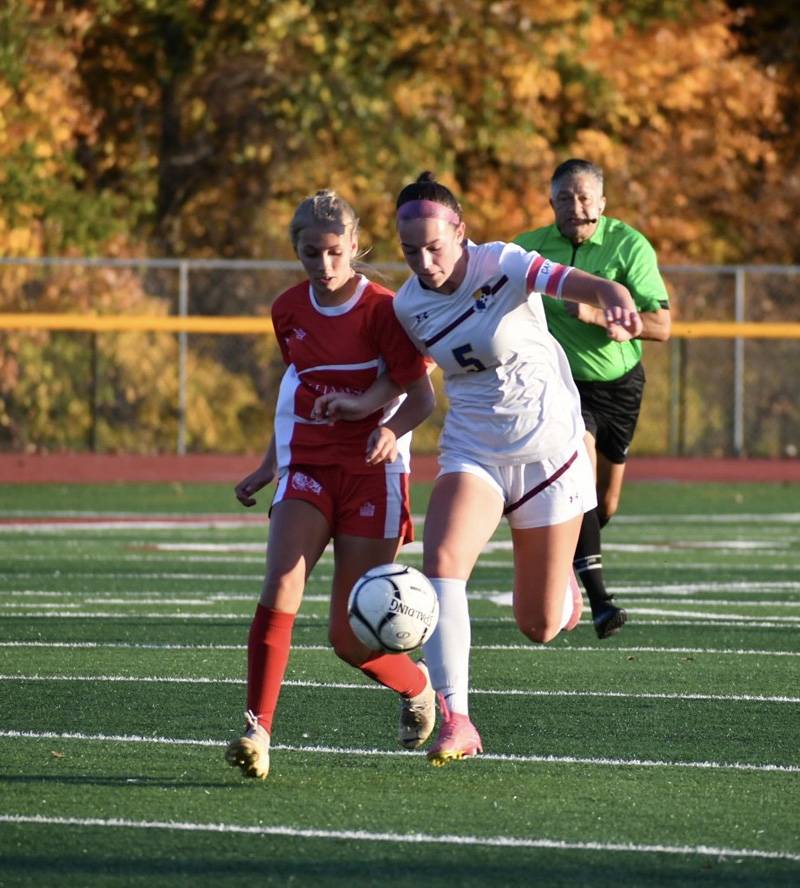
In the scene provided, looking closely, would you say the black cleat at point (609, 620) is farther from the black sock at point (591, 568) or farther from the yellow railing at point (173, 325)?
the yellow railing at point (173, 325)

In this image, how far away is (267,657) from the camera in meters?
6.20

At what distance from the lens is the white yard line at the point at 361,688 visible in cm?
785

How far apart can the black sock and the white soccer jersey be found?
2.44m

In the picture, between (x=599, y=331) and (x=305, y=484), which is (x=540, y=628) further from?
(x=599, y=331)

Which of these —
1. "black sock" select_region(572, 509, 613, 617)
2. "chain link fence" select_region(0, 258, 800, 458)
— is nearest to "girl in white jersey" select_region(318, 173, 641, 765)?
"black sock" select_region(572, 509, 613, 617)

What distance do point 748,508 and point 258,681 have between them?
13030mm

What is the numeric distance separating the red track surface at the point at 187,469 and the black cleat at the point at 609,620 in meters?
11.7

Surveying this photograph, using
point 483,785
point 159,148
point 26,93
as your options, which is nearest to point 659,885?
point 483,785

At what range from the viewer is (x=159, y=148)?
26.1m

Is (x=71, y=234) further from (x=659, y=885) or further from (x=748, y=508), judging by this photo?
(x=659, y=885)

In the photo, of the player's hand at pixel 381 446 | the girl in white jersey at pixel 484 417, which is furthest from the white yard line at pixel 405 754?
the player's hand at pixel 381 446

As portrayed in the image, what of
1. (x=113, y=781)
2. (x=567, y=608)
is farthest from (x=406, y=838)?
(x=567, y=608)

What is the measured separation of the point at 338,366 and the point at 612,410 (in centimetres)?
362

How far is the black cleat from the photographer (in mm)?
9336
